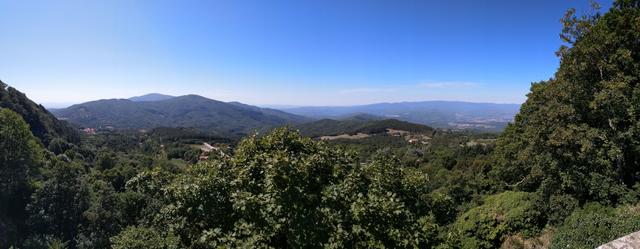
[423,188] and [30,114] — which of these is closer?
[423,188]

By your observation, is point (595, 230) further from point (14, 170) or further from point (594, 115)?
point (14, 170)

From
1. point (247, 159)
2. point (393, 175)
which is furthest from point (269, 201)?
point (393, 175)

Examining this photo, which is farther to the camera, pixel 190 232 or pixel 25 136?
pixel 25 136

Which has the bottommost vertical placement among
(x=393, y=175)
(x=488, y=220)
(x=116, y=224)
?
(x=116, y=224)

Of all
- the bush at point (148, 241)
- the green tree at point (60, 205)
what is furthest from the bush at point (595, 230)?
the green tree at point (60, 205)

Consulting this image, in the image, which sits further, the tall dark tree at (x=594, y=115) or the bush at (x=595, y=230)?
the tall dark tree at (x=594, y=115)

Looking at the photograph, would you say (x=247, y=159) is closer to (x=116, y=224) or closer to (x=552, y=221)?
(x=552, y=221)

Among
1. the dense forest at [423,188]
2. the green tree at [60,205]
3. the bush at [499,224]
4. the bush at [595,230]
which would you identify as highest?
the dense forest at [423,188]

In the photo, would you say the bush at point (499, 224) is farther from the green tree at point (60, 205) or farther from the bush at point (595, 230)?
the green tree at point (60, 205)

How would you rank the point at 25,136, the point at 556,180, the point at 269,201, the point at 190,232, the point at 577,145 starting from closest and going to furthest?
the point at 269,201, the point at 190,232, the point at 577,145, the point at 556,180, the point at 25,136

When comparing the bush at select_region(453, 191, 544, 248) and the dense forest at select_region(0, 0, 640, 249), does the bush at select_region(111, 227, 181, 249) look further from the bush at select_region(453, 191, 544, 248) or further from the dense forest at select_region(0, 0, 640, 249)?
the bush at select_region(453, 191, 544, 248)

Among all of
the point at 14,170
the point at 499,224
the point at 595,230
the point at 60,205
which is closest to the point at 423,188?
the point at 595,230
